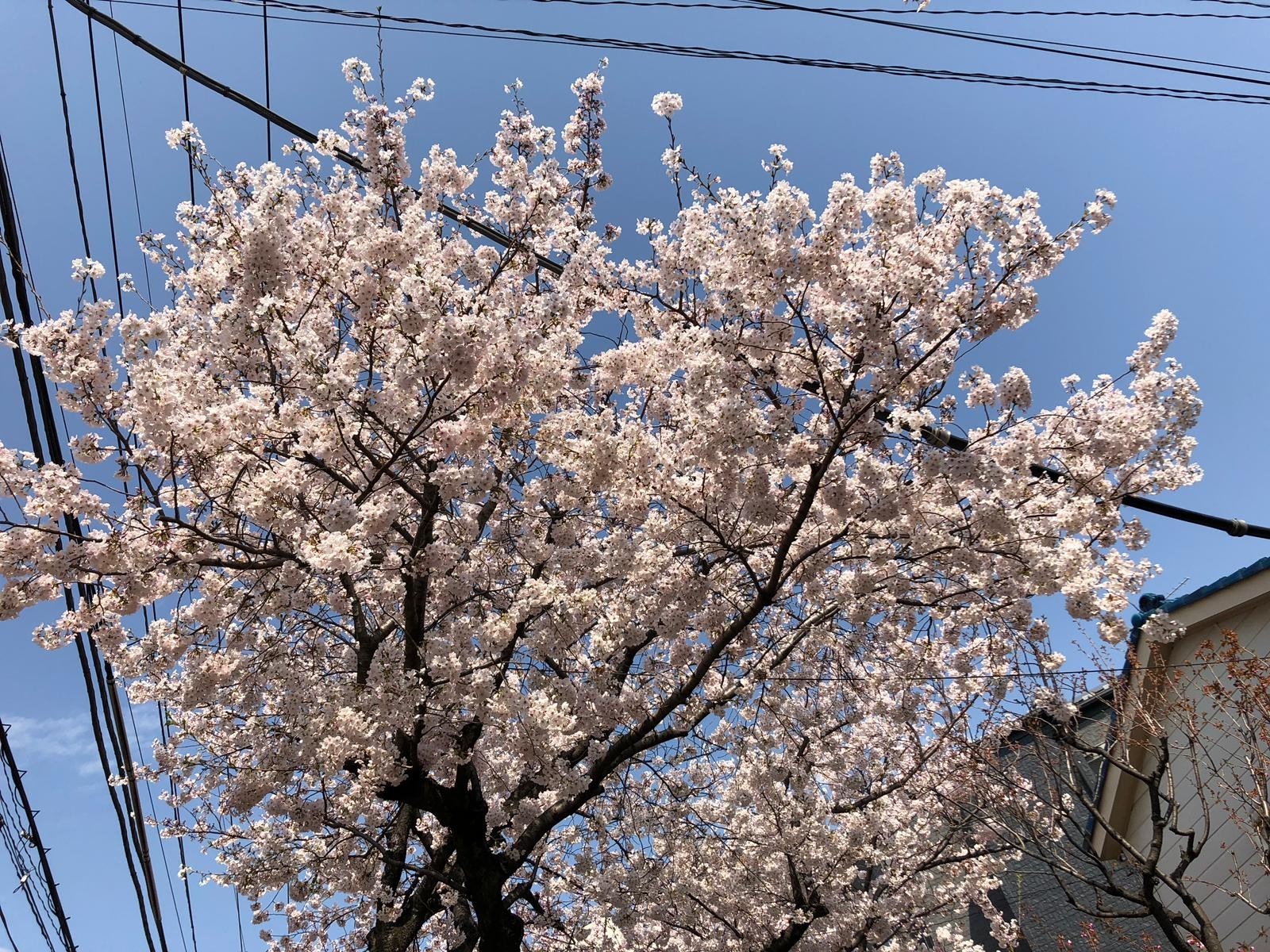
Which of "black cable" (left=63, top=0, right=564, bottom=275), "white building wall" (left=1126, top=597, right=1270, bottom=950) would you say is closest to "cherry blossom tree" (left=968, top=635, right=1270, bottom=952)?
"white building wall" (left=1126, top=597, right=1270, bottom=950)

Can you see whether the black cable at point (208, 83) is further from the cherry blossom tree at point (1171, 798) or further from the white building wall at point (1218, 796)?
the white building wall at point (1218, 796)

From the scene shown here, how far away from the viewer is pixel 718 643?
6148mm

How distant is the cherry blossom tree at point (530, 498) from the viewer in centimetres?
552

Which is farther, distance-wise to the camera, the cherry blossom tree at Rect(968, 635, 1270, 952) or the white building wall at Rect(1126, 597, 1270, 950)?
the white building wall at Rect(1126, 597, 1270, 950)

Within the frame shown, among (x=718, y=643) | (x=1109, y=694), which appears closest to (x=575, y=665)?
(x=718, y=643)

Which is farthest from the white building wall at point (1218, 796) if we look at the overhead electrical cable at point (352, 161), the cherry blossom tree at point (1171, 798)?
the overhead electrical cable at point (352, 161)

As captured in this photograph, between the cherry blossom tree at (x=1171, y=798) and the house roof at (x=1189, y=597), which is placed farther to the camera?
the house roof at (x=1189, y=597)

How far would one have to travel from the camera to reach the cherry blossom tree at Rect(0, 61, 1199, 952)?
5.52 meters

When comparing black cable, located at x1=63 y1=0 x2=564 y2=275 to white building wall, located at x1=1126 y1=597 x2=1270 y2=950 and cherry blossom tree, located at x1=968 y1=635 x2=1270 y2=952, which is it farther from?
white building wall, located at x1=1126 y1=597 x2=1270 y2=950

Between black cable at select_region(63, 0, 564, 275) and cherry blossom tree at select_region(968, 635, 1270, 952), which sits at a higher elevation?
black cable at select_region(63, 0, 564, 275)

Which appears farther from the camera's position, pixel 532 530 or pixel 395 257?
pixel 532 530

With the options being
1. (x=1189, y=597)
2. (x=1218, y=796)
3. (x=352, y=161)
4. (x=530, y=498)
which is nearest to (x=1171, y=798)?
(x=1218, y=796)

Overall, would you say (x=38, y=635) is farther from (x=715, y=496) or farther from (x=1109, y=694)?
(x=1109, y=694)

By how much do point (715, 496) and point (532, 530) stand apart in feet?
5.70
